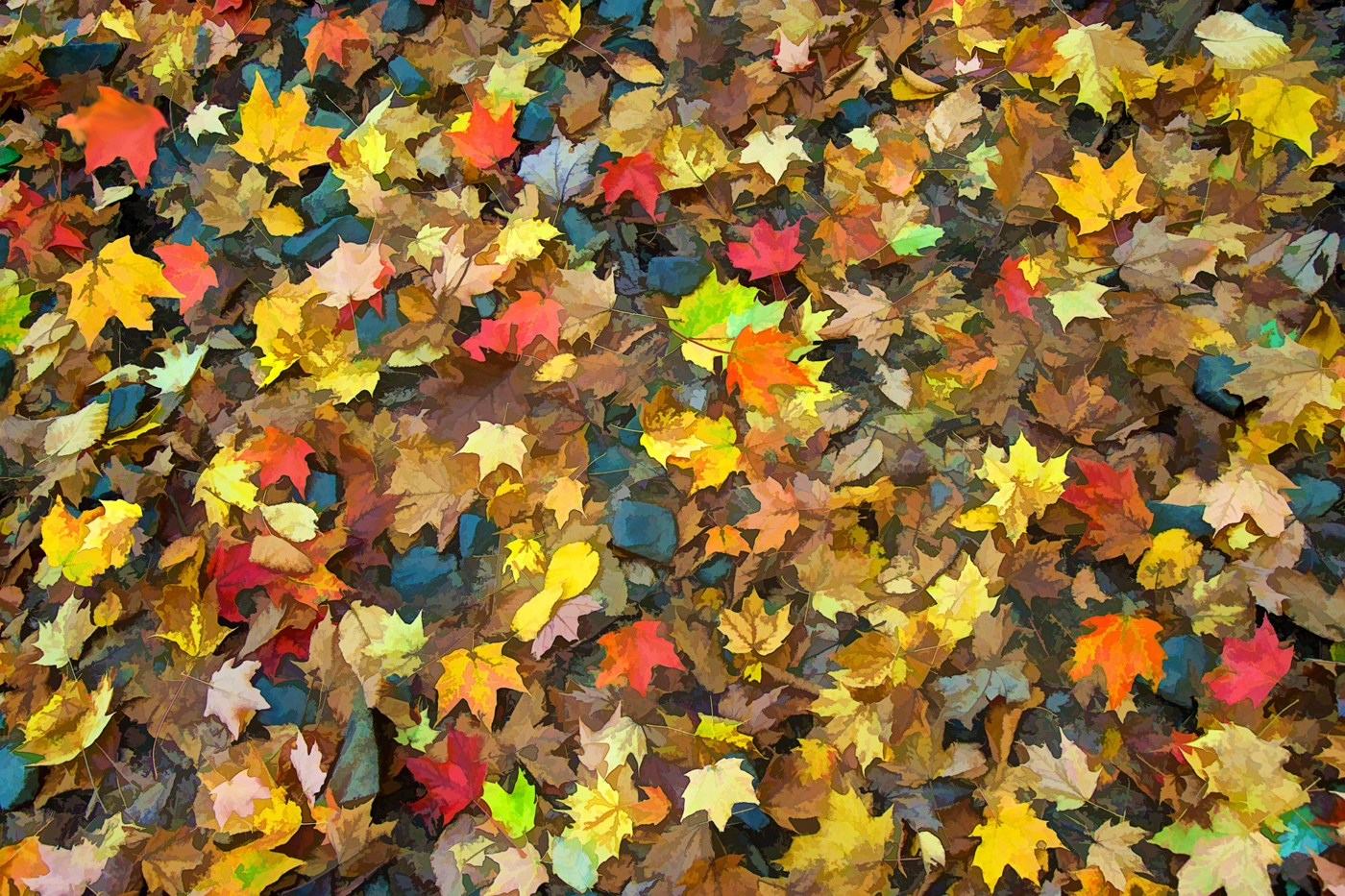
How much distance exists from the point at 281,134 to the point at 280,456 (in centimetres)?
74

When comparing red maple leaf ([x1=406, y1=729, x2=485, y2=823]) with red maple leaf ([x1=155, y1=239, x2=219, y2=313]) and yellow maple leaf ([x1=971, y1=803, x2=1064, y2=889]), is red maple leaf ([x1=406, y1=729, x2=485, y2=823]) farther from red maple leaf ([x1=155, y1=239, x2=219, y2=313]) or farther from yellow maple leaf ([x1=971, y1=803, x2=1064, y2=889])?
red maple leaf ([x1=155, y1=239, x2=219, y2=313])

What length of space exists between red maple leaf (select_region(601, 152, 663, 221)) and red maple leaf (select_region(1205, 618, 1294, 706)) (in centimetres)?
127

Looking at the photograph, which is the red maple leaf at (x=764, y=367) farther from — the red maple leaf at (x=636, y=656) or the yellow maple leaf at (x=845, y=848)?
the yellow maple leaf at (x=845, y=848)

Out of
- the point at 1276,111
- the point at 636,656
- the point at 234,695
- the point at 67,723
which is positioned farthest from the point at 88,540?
the point at 1276,111

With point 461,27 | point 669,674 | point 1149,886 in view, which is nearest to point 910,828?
point 1149,886

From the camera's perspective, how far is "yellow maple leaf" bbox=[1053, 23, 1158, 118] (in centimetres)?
155

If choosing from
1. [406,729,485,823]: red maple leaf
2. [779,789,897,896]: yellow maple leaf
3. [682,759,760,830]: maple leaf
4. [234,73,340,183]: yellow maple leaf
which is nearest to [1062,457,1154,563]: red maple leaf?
[779,789,897,896]: yellow maple leaf

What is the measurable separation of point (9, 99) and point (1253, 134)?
2.69 meters

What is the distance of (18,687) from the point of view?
1510mm

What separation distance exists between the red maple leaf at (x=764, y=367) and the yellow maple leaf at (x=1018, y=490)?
37cm

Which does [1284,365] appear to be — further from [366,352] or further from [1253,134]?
[366,352]

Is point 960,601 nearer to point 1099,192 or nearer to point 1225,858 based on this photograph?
point 1225,858

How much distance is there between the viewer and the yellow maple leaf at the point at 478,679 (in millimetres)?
1387

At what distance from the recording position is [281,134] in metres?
1.74
